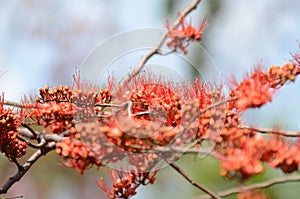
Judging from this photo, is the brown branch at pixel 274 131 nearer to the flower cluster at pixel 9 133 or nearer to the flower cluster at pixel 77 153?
the flower cluster at pixel 77 153

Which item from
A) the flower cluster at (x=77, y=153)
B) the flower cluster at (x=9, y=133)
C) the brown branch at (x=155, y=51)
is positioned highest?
the brown branch at (x=155, y=51)

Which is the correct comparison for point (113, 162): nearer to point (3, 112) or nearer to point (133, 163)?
point (133, 163)

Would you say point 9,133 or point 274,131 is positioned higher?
point 9,133

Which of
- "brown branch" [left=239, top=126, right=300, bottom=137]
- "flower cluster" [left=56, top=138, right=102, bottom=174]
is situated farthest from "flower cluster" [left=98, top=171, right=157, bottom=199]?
"brown branch" [left=239, top=126, right=300, bottom=137]

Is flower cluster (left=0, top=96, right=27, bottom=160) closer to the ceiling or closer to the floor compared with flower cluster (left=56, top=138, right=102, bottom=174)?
closer to the ceiling

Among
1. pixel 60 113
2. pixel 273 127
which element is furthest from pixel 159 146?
pixel 60 113

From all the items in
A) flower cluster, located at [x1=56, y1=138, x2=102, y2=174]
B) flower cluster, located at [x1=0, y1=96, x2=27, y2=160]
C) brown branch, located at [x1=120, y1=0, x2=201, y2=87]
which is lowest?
flower cluster, located at [x1=56, y1=138, x2=102, y2=174]

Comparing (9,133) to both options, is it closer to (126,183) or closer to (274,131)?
(126,183)

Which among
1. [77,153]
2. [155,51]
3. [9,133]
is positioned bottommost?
[77,153]

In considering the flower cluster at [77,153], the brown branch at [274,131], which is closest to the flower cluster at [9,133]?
the flower cluster at [77,153]

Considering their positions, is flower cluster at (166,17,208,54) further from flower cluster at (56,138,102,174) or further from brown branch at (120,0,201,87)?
flower cluster at (56,138,102,174)

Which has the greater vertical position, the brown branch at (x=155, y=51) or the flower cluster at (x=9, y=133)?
the brown branch at (x=155, y=51)

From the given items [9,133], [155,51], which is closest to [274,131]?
[155,51]
